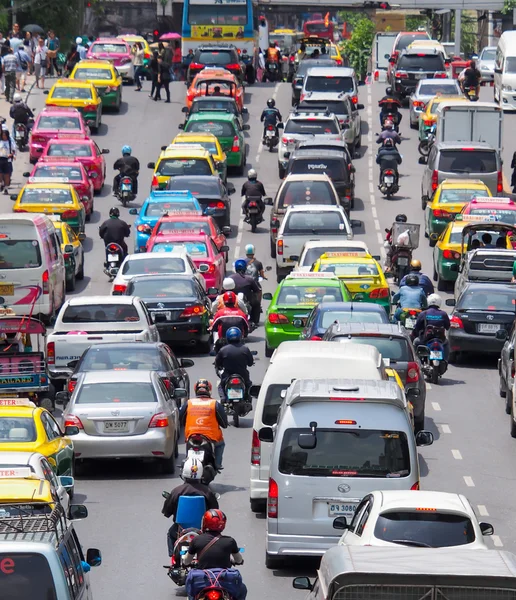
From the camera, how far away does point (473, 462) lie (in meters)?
21.3

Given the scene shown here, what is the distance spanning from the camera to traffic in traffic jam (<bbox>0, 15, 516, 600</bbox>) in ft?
43.0

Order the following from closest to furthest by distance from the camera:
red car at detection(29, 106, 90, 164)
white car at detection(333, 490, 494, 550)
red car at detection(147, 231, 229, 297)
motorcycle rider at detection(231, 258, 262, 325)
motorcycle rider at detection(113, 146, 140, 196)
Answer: white car at detection(333, 490, 494, 550) → motorcycle rider at detection(231, 258, 262, 325) → red car at detection(147, 231, 229, 297) → motorcycle rider at detection(113, 146, 140, 196) → red car at detection(29, 106, 90, 164)

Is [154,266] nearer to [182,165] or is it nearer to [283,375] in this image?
[182,165]

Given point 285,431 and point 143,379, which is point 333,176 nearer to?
point 143,379

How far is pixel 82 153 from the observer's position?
4312cm

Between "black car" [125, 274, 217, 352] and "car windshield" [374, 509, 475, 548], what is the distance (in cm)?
1480

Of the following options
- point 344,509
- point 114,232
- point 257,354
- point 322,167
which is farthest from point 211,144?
point 344,509

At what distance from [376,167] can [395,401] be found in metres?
34.6

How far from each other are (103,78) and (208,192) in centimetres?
1826

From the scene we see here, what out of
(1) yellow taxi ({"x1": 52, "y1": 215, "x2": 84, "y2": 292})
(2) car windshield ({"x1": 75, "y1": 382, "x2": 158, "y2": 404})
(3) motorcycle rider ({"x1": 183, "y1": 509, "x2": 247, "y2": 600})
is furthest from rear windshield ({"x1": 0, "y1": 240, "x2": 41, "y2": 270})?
(3) motorcycle rider ({"x1": 183, "y1": 509, "x2": 247, "y2": 600})

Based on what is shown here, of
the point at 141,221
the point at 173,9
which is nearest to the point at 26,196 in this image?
the point at 141,221

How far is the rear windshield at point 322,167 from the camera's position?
1594 inches

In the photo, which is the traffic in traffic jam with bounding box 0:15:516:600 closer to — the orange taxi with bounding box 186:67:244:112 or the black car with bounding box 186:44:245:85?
the orange taxi with bounding box 186:67:244:112

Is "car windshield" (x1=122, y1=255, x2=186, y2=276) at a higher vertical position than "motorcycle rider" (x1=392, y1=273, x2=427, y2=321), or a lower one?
higher
